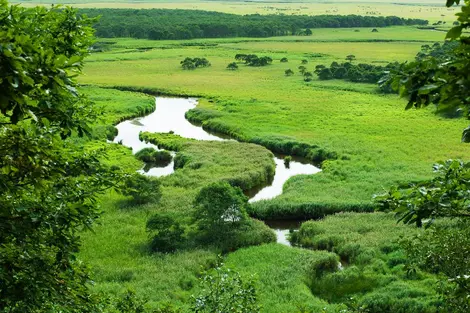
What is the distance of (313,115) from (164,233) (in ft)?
114

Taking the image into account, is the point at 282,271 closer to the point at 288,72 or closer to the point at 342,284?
the point at 342,284

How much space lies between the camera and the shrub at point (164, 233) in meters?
26.5

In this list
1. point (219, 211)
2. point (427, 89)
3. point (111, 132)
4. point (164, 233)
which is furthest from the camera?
point (111, 132)

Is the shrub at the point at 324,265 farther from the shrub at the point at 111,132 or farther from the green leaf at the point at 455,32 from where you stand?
the shrub at the point at 111,132

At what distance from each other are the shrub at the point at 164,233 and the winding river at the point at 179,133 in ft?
18.2

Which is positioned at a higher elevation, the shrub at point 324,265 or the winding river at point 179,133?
the shrub at point 324,265

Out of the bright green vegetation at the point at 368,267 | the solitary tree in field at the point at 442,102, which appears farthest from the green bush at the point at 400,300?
the solitary tree in field at the point at 442,102

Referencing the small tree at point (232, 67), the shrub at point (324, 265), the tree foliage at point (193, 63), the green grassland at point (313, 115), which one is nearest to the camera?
the shrub at point (324, 265)

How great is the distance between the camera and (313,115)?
5850 centimetres

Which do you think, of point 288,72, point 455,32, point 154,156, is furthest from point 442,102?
point 288,72

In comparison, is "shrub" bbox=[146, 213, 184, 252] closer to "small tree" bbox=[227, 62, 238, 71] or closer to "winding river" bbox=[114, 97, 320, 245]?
"winding river" bbox=[114, 97, 320, 245]

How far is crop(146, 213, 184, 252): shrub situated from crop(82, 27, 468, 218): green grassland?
637 centimetres

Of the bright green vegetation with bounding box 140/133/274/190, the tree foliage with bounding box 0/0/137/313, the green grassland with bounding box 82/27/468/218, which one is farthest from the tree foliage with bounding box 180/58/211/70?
the tree foliage with bounding box 0/0/137/313

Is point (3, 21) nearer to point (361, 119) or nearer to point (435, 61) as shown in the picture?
point (435, 61)
